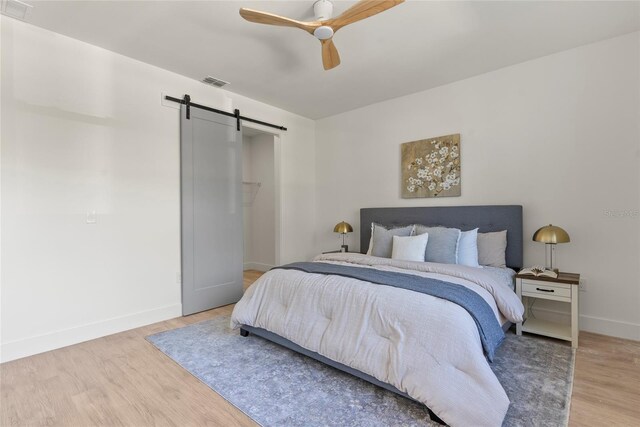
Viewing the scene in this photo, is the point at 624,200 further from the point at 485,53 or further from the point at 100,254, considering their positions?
the point at 100,254

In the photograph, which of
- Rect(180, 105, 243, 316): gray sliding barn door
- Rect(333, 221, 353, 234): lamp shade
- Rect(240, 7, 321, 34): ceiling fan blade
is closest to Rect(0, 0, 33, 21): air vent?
Rect(180, 105, 243, 316): gray sliding barn door

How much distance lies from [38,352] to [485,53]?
4958 millimetres

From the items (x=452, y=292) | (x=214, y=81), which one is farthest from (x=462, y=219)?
(x=214, y=81)

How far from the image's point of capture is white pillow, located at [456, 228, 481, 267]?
313 centimetres

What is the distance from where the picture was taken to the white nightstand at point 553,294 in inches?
104

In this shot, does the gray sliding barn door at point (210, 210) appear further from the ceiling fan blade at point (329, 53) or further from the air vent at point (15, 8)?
the ceiling fan blade at point (329, 53)

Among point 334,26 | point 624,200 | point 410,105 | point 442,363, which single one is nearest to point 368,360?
point 442,363

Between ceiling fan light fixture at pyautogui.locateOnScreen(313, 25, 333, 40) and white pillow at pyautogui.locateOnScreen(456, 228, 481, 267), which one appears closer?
ceiling fan light fixture at pyautogui.locateOnScreen(313, 25, 333, 40)

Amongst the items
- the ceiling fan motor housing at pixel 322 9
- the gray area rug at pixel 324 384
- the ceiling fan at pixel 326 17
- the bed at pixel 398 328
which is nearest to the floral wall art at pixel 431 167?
the bed at pixel 398 328

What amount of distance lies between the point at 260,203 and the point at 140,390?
167 inches

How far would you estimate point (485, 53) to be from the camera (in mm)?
3096

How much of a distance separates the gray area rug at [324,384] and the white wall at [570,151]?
2.97 ft

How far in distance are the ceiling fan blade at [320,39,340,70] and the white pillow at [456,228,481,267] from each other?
7.09 feet

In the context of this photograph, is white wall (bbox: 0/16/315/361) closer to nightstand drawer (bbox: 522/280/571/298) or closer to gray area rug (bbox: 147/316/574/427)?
gray area rug (bbox: 147/316/574/427)
